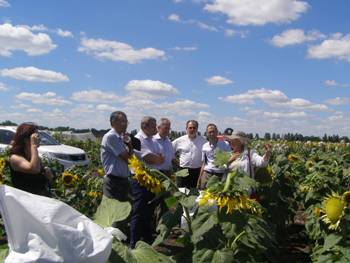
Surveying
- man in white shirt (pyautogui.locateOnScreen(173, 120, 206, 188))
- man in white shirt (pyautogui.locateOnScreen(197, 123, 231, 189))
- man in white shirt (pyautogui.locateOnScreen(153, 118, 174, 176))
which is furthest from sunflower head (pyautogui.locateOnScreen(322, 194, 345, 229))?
man in white shirt (pyautogui.locateOnScreen(173, 120, 206, 188))

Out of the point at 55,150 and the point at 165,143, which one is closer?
the point at 165,143

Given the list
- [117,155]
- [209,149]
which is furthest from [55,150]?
[117,155]

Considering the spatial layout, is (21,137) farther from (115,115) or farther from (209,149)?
(209,149)

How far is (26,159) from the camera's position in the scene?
4270 mm

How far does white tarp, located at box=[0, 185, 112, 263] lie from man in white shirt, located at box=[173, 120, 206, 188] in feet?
19.3

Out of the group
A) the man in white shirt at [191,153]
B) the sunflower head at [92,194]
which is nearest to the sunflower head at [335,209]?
the sunflower head at [92,194]

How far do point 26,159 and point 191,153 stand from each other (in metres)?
3.33

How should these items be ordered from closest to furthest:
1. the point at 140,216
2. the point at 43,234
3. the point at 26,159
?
the point at 43,234, the point at 26,159, the point at 140,216

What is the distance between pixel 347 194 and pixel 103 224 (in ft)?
7.82

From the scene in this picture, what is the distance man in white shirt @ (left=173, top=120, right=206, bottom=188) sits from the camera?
723 cm

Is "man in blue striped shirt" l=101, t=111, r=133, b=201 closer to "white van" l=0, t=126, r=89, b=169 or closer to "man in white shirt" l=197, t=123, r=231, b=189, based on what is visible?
"man in white shirt" l=197, t=123, r=231, b=189

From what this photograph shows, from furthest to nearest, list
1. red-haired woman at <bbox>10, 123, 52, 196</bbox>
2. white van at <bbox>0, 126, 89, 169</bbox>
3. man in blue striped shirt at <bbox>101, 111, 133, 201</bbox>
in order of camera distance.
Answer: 1. white van at <bbox>0, 126, 89, 169</bbox>
2. man in blue striped shirt at <bbox>101, 111, 133, 201</bbox>
3. red-haired woman at <bbox>10, 123, 52, 196</bbox>

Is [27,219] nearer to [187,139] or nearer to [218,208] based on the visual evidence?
[218,208]

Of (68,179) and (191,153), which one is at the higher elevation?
(191,153)
